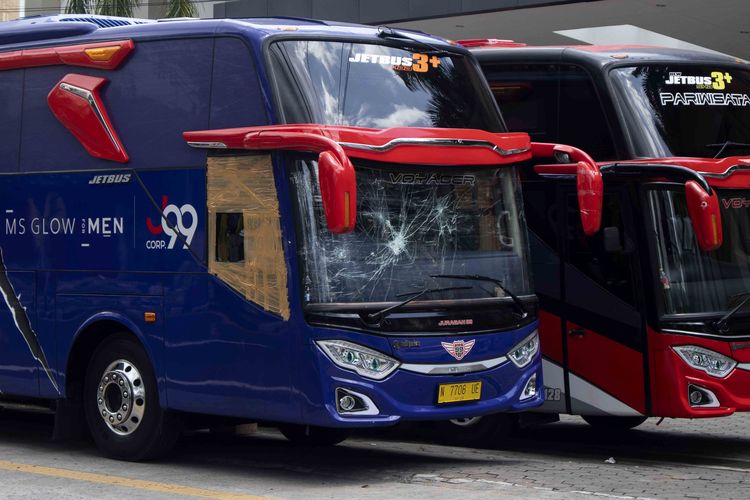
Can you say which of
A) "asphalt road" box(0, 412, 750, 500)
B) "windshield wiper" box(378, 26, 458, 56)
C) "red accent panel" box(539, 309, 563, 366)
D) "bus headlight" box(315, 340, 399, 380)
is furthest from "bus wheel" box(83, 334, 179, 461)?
"red accent panel" box(539, 309, 563, 366)

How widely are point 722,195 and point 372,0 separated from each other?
583 inches

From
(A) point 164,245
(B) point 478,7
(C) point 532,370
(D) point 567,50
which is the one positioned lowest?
(C) point 532,370

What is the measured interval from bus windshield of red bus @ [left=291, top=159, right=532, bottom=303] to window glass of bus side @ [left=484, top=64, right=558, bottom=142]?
1.62 meters

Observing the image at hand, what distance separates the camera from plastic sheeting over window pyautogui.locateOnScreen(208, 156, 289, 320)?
33.4 feet

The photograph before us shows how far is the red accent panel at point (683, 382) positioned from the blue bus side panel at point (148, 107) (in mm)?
4104

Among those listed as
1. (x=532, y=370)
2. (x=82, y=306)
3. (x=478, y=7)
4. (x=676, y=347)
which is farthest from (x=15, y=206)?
(x=478, y=7)

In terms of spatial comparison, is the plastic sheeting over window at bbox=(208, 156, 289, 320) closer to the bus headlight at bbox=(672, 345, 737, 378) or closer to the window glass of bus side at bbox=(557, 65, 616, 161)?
the window glass of bus side at bbox=(557, 65, 616, 161)

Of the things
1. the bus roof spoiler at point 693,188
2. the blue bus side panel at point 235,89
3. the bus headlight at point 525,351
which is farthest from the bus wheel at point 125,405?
the bus roof spoiler at point 693,188

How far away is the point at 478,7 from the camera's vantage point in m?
23.7

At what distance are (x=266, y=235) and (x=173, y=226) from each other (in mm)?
1076

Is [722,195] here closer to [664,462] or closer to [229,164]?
[664,462]

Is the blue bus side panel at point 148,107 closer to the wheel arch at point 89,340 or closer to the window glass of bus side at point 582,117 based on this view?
the wheel arch at point 89,340

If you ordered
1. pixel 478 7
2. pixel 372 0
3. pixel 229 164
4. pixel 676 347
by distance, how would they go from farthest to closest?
1. pixel 372 0
2. pixel 478 7
3. pixel 676 347
4. pixel 229 164

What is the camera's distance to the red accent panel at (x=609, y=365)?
11.9 metres
